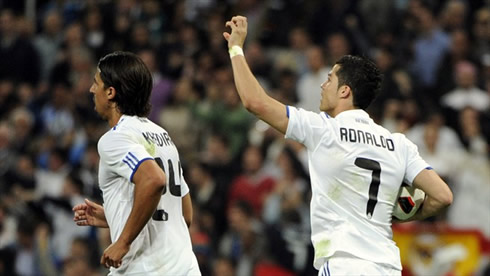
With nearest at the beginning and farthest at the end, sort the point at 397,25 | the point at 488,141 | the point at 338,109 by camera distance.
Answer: the point at 338,109
the point at 488,141
the point at 397,25

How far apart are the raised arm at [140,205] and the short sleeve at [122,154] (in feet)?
0.18

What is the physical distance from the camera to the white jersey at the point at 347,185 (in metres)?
6.05

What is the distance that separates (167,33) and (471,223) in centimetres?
702

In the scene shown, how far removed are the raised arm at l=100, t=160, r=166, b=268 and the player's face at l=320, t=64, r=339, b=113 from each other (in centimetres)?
116

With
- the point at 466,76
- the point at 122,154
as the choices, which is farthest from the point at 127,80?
the point at 466,76

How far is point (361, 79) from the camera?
6297 mm

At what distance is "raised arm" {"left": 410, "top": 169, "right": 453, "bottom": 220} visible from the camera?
6.20 m

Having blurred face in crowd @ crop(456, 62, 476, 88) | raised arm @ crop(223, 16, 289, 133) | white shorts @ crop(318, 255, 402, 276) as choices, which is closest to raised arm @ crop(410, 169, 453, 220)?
white shorts @ crop(318, 255, 402, 276)

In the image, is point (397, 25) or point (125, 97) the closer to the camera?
point (125, 97)

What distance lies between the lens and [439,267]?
36.6ft

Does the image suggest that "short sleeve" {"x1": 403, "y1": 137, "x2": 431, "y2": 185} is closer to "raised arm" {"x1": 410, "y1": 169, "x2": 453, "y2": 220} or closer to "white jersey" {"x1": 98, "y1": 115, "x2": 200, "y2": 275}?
"raised arm" {"x1": 410, "y1": 169, "x2": 453, "y2": 220}

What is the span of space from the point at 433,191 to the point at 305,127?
88 centimetres

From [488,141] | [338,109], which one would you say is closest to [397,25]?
[488,141]

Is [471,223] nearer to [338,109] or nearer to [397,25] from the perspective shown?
[397,25]
